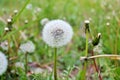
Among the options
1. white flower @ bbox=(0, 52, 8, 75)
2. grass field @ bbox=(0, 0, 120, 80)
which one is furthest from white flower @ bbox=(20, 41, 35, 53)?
white flower @ bbox=(0, 52, 8, 75)

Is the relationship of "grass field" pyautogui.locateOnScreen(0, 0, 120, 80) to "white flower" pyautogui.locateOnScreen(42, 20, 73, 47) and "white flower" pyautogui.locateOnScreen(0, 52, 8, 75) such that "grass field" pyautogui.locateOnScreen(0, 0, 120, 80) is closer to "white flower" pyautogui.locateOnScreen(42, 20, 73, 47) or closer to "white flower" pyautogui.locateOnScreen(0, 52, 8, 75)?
"white flower" pyautogui.locateOnScreen(0, 52, 8, 75)

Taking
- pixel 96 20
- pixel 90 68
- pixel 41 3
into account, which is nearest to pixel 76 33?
pixel 96 20

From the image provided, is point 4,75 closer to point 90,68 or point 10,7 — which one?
point 90,68

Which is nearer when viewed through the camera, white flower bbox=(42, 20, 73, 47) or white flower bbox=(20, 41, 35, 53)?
white flower bbox=(42, 20, 73, 47)

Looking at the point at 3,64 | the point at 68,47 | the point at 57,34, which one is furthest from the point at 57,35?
the point at 68,47

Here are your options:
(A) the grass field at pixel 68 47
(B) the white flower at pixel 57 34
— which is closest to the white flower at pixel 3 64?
(A) the grass field at pixel 68 47

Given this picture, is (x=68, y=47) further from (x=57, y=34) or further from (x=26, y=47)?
(x=57, y=34)
